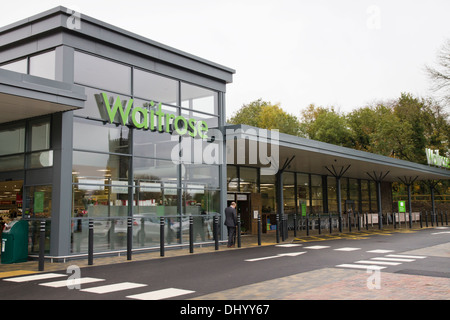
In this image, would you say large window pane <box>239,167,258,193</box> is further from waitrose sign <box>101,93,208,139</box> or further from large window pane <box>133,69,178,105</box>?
large window pane <box>133,69,178,105</box>

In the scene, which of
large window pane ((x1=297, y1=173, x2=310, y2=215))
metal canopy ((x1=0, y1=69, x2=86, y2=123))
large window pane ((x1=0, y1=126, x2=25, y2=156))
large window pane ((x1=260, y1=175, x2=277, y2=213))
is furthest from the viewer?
large window pane ((x1=297, y1=173, x2=310, y2=215))

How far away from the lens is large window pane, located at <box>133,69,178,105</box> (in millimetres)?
15078

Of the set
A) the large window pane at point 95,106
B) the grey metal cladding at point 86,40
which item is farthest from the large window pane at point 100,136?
the grey metal cladding at point 86,40

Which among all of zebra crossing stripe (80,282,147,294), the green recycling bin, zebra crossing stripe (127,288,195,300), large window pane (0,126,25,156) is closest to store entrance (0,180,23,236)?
large window pane (0,126,25,156)

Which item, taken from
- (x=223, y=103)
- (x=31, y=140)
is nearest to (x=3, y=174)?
(x=31, y=140)

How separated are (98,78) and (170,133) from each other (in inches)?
129

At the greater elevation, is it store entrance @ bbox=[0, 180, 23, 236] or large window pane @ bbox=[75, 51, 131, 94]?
large window pane @ bbox=[75, 51, 131, 94]

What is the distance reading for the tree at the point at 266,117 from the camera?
189 ft

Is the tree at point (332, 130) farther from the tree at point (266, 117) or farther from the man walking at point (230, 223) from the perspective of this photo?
the man walking at point (230, 223)

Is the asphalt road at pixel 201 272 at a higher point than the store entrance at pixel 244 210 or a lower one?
lower

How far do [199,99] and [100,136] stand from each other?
4871 mm

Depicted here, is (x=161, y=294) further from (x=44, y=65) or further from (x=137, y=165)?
(x=44, y=65)

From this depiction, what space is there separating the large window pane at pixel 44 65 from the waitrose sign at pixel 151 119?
1.58 metres

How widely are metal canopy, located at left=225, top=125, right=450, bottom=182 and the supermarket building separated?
0.13m
